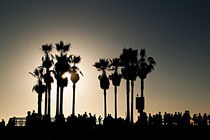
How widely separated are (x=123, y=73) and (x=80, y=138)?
100 feet

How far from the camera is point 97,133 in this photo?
2936 centimetres

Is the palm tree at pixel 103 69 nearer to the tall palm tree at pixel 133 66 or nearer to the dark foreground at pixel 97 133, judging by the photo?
the tall palm tree at pixel 133 66

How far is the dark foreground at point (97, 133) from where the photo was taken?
26.7 meters

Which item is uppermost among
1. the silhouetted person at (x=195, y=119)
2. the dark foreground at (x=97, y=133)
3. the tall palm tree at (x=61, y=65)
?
the tall palm tree at (x=61, y=65)

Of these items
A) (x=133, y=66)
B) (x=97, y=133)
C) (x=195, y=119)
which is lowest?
(x=97, y=133)

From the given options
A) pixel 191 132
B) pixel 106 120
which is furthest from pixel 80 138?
pixel 191 132

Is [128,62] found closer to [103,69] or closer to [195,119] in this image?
[103,69]

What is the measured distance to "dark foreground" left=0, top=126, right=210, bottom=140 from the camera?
2670 centimetres

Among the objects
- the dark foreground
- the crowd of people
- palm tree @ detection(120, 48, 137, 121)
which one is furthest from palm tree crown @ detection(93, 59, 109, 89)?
the dark foreground

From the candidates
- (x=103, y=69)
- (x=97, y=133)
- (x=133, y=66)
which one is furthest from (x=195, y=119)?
(x=103, y=69)

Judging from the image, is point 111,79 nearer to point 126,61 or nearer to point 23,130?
point 126,61

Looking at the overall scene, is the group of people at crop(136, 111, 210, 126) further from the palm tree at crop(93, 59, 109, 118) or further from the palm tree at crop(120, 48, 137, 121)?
the palm tree at crop(93, 59, 109, 118)

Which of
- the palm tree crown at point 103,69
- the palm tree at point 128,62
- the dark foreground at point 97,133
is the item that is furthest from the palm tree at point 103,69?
the dark foreground at point 97,133

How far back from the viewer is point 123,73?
57.0m
